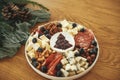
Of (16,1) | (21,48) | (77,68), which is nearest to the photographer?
(77,68)

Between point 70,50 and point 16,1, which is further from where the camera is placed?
point 16,1

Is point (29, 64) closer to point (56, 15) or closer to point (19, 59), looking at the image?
point (19, 59)

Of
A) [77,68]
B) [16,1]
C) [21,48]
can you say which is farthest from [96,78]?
[16,1]

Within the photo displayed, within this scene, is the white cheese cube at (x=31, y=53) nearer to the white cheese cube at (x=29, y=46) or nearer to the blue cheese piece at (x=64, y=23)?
the white cheese cube at (x=29, y=46)

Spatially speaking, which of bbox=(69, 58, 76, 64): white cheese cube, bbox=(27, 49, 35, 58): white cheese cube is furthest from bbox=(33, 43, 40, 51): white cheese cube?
bbox=(69, 58, 76, 64): white cheese cube

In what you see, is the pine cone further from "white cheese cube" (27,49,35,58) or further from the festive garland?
"white cheese cube" (27,49,35,58)

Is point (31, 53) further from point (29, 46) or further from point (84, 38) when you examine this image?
point (84, 38)
